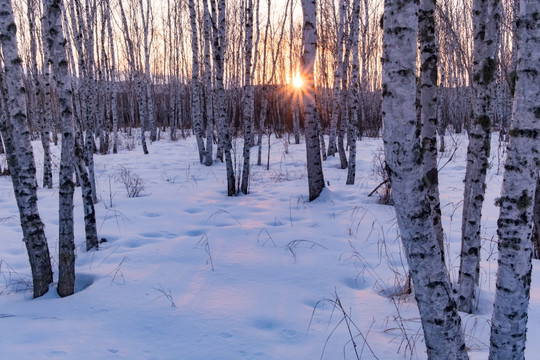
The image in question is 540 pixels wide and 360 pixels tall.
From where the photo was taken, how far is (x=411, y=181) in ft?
4.59

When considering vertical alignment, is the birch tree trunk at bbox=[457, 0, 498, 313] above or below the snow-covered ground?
above

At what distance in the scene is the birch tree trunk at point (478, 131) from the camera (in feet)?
7.45

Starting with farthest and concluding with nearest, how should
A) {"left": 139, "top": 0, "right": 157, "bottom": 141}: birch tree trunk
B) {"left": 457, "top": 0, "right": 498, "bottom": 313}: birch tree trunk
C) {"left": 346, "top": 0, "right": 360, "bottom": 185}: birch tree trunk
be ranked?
{"left": 139, "top": 0, "right": 157, "bottom": 141}: birch tree trunk, {"left": 346, "top": 0, "right": 360, "bottom": 185}: birch tree trunk, {"left": 457, "top": 0, "right": 498, "bottom": 313}: birch tree trunk

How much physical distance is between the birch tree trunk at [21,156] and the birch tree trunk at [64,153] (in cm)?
15

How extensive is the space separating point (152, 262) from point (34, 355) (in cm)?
142

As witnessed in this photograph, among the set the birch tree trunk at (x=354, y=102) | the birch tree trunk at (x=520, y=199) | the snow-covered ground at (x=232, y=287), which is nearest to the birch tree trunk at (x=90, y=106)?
the snow-covered ground at (x=232, y=287)

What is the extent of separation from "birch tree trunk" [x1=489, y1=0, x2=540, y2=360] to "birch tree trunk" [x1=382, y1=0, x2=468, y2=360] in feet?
0.72

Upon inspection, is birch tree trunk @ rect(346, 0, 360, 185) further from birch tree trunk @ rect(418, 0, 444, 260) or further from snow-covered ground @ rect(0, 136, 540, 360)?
birch tree trunk @ rect(418, 0, 444, 260)

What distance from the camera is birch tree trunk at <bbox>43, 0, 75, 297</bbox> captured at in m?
2.85

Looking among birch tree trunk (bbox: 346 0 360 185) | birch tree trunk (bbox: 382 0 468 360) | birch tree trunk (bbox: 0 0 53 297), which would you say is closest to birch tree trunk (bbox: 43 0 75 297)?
birch tree trunk (bbox: 0 0 53 297)

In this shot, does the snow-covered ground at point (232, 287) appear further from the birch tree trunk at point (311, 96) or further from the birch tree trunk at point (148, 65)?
the birch tree trunk at point (148, 65)

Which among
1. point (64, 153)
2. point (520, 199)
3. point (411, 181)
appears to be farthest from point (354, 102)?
point (411, 181)

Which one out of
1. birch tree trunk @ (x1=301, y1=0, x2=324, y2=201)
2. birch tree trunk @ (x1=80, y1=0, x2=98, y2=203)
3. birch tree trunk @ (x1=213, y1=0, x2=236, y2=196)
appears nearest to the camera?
birch tree trunk @ (x1=80, y1=0, x2=98, y2=203)

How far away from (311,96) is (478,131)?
3387 millimetres
